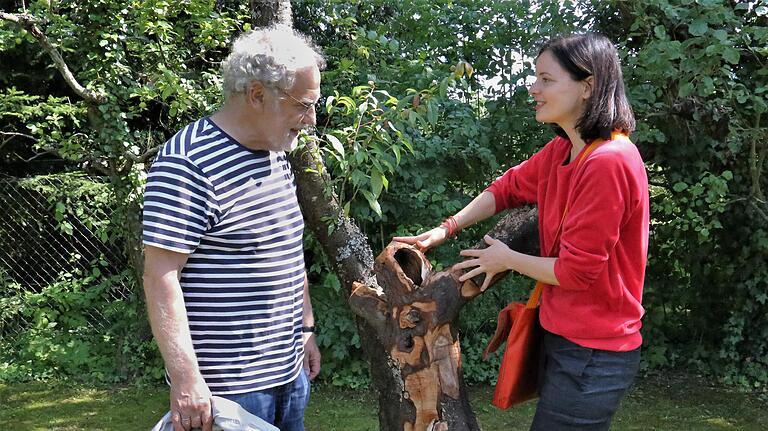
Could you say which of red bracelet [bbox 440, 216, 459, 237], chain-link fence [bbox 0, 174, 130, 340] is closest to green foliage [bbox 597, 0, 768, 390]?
red bracelet [bbox 440, 216, 459, 237]

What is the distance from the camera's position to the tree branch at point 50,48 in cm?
432

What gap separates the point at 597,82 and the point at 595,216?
14.8 inches

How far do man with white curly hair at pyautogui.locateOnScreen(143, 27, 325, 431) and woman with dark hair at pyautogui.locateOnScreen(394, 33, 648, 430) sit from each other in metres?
0.66

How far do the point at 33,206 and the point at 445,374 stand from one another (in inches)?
185

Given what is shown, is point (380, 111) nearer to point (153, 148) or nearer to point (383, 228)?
point (383, 228)

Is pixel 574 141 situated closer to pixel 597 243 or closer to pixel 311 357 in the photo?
pixel 597 243

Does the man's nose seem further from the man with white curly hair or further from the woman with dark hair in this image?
the woman with dark hair

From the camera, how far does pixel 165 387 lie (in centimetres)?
502

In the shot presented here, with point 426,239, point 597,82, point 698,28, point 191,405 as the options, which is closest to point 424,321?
point 426,239

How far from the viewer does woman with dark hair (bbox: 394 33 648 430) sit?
1780 millimetres

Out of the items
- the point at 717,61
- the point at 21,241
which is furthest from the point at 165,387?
the point at 717,61

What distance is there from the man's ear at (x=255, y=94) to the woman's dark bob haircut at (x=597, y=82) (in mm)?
779

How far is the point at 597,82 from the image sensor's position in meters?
1.89

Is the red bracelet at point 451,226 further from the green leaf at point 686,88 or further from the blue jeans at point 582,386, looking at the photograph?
the green leaf at point 686,88
